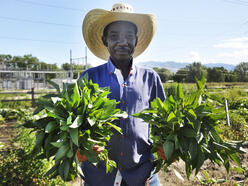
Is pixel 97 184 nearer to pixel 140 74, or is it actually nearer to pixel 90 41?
pixel 140 74

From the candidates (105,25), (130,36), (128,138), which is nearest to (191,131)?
(128,138)

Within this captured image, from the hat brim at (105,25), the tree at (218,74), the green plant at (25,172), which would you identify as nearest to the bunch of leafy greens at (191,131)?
the hat brim at (105,25)

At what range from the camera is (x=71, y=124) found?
108 cm

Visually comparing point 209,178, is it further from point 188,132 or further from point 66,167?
point 66,167

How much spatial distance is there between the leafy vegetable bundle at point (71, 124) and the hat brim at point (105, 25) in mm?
923

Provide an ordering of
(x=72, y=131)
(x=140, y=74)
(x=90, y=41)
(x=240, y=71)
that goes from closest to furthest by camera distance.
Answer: (x=72, y=131) → (x=140, y=74) → (x=90, y=41) → (x=240, y=71)

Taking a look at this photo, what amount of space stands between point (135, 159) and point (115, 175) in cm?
24

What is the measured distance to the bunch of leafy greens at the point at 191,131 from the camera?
119cm

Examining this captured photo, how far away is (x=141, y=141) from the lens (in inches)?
64.4

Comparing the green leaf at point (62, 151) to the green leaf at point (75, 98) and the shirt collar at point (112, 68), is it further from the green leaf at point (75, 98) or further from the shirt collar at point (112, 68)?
→ the shirt collar at point (112, 68)

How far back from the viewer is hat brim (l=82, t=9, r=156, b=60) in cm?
181

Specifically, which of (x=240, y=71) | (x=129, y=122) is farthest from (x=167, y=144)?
(x=240, y=71)

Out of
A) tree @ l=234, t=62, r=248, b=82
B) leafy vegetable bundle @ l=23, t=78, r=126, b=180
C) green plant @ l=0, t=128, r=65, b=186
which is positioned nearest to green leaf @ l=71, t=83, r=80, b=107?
leafy vegetable bundle @ l=23, t=78, r=126, b=180

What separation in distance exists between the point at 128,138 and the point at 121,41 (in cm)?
87
